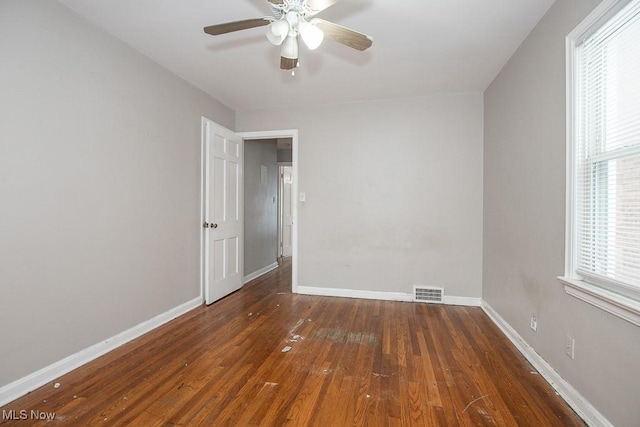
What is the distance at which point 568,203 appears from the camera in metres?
1.78

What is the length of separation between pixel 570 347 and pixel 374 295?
7.09 feet

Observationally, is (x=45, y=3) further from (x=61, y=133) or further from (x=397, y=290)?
(x=397, y=290)

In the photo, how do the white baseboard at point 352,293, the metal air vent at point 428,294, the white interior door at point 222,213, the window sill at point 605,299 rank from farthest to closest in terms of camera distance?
the white baseboard at point 352,293 → the metal air vent at point 428,294 → the white interior door at point 222,213 → the window sill at point 605,299

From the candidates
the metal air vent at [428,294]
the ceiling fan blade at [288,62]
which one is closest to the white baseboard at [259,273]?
the metal air vent at [428,294]

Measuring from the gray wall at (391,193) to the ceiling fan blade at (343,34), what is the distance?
6.57 feet

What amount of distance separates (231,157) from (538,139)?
3270mm

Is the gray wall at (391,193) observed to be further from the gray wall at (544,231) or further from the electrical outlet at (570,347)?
the electrical outlet at (570,347)

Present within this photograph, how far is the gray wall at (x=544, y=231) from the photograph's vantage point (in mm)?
1443

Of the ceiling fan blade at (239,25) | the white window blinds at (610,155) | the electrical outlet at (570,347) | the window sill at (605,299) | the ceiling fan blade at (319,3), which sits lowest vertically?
the electrical outlet at (570,347)

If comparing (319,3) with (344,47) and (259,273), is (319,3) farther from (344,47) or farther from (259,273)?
(259,273)

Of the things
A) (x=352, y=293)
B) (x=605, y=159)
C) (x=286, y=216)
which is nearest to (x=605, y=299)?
(x=605, y=159)

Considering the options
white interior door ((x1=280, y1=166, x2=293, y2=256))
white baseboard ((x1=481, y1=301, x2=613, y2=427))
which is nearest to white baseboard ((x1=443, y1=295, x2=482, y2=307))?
white baseboard ((x1=481, y1=301, x2=613, y2=427))

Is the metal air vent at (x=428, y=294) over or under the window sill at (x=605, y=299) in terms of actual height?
under

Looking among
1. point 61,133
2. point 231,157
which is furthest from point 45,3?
point 231,157
